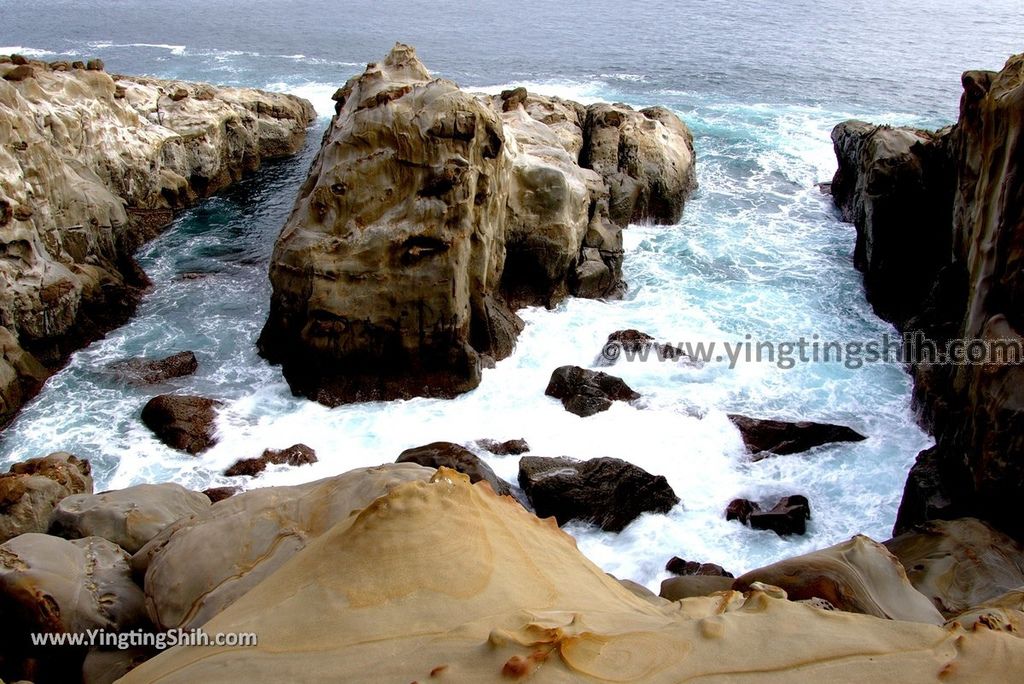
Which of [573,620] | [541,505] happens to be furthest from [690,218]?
[573,620]

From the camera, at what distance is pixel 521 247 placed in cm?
2177

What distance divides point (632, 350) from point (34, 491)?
42.8ft

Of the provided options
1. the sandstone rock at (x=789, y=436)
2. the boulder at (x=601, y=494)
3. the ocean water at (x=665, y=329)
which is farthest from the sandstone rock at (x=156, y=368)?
the sandstone rock at (x=789, y=436)

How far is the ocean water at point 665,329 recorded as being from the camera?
616 inches

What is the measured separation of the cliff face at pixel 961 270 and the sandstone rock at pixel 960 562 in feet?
1.94

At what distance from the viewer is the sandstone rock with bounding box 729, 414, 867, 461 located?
16.2 metres

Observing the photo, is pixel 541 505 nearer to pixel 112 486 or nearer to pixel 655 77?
pixel 112 486

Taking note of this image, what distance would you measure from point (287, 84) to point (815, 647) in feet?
151

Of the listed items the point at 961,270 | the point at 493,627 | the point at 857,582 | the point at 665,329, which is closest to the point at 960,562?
the point at 857,582

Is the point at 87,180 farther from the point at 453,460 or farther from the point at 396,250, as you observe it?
the point at 453,460

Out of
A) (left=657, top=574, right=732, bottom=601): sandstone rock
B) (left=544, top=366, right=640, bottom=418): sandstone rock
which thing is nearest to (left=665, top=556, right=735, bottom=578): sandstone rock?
(left=657, top=574, right=732, bottom=601): sandstone rock

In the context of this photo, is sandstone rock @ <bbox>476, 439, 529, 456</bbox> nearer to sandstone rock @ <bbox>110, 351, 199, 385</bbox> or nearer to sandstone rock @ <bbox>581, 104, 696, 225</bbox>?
sandstone rock @ <bbox>110, 351, 199, 385</bbox>

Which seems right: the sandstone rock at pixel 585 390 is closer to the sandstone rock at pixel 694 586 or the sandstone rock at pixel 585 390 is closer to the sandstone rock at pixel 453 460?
the sandstone rock at pixel 453 460

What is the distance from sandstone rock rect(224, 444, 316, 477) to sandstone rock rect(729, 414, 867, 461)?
9.02 metres
